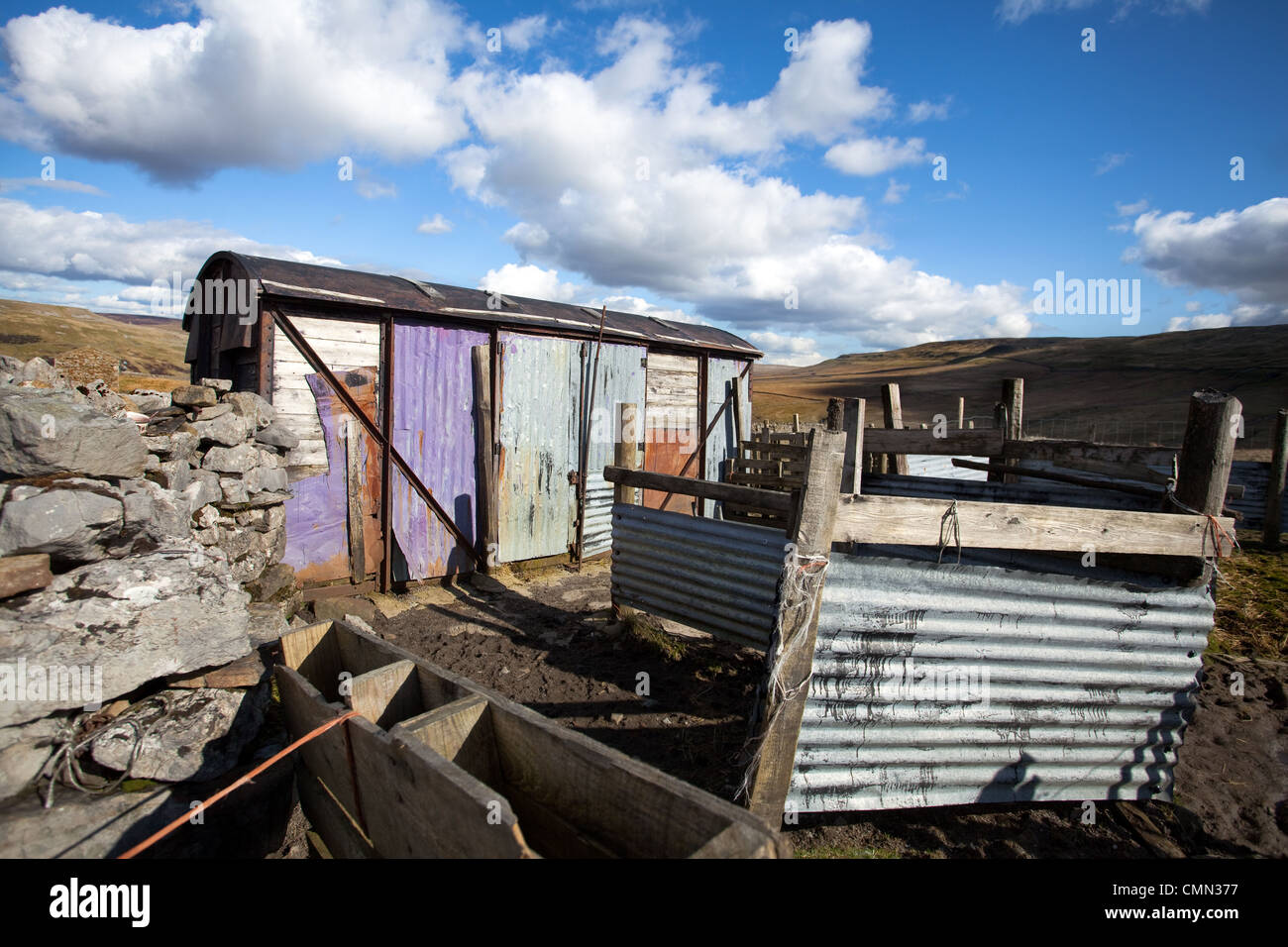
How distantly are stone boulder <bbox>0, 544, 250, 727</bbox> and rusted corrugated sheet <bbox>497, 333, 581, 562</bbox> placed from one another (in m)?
4.46

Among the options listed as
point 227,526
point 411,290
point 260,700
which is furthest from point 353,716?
point 411,290

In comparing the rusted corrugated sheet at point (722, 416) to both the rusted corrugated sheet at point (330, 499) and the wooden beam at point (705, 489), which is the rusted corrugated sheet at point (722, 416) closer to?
the wooden beam at point (705, 489)

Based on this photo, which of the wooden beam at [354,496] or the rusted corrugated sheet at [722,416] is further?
→ the rusted corrugated sheet at [722,416]

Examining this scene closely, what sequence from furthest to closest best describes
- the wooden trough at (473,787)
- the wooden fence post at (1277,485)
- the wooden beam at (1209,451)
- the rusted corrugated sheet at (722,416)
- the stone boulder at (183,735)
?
the rusted corrugated sheet at (722,416)
the wooden fence post at (1277,485)
the wooden beam at (1209,451)
the stone boulder at (183,735)
the wooden trough at (473,787)

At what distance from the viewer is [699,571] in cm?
534

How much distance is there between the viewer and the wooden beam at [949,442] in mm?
5332

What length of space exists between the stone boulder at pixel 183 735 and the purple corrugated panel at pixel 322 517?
309 centimetres

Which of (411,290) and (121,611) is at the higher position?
(411,290)

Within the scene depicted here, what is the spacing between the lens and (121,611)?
130 inches

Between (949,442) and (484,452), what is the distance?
5272 millimetres

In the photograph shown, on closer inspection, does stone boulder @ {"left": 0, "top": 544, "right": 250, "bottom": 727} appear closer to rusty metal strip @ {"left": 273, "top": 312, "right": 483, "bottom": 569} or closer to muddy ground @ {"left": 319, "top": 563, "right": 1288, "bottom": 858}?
muddy ground @ {"left": 319, "top": 563, "right": 1288, "bottom": 858}

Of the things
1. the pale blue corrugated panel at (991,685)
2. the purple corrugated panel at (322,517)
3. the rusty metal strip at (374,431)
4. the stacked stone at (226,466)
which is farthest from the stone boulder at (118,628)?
the pale blue corrugated panel at (991,685)
